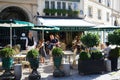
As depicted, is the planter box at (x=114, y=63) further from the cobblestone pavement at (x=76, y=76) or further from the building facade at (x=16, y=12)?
the building facade at (x=16, y=12)

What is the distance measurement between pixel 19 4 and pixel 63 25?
4.95m

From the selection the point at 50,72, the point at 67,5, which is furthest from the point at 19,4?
the point at 50,72

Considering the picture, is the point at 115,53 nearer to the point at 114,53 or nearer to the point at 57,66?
the point at 114,53

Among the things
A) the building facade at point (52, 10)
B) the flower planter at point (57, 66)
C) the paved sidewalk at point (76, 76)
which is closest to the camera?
the paved sidewalk at point (76, 76)

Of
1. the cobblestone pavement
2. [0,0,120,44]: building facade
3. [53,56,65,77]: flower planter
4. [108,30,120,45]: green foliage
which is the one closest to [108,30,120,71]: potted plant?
[108,30,120,45]: green foliage

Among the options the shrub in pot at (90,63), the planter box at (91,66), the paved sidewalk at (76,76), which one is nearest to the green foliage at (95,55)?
the shrub in pot at (90,63)

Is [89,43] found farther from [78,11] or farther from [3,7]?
[78,11]

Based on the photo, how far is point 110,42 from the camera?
14.4m

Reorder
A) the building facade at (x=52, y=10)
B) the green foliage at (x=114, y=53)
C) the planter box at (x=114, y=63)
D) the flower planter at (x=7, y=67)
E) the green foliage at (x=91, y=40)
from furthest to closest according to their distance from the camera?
the building facade at (x=52, y=10) → the planter box at (x=114, y=63) → the green foliage at (x=114, y=53) → the green foliage at (x=91, y=40) → the flower planter at (x=7, y=67)

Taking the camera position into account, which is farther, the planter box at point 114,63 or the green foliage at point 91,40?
the planter box at point 114,63

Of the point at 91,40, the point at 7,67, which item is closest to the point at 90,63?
the point at 91,40

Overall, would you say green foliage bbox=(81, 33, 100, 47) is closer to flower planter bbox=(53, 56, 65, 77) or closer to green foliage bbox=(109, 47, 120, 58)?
green foliage bbox=(109, 47, 120, 58)

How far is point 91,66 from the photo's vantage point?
510 inches

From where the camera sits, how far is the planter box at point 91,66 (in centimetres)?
1279
